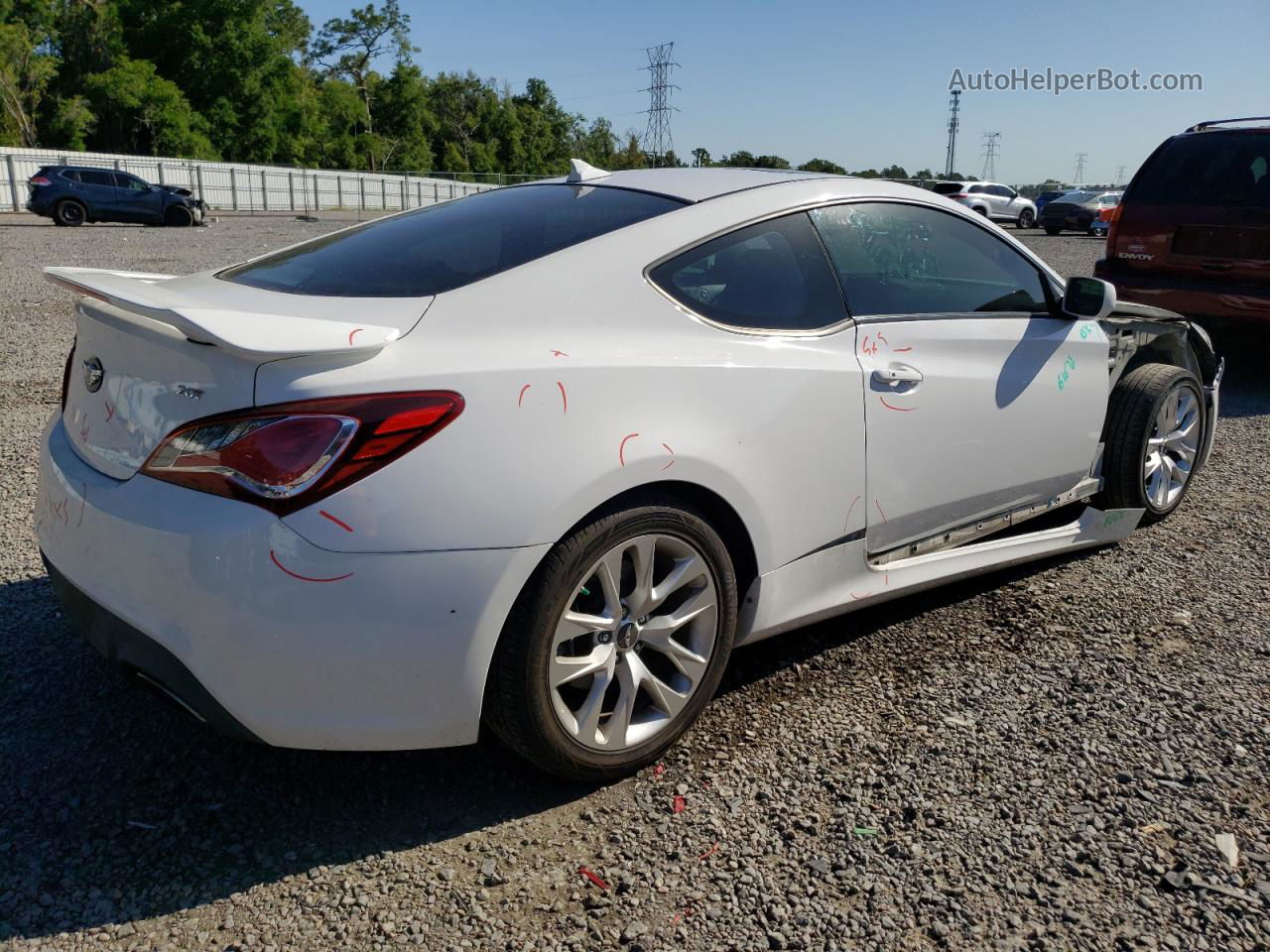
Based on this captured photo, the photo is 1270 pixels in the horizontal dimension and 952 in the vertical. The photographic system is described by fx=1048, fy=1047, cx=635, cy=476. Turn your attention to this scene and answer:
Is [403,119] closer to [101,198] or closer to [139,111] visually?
[139,111]

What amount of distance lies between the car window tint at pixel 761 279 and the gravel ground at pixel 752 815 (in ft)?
3.79

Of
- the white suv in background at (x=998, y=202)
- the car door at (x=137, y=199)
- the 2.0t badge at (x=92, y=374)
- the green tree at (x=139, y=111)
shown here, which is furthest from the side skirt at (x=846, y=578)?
the green tree at (x=139, y=111)

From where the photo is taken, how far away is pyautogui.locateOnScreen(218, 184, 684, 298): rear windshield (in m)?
2.70

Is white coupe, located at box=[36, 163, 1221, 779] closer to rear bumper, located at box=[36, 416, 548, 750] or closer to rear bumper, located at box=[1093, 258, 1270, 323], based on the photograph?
rear bumper, located at box=[36, 416, 548, 750]

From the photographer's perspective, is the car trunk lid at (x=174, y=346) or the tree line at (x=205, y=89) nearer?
the car trunk lid at (x=174, y=346)

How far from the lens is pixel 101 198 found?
26516mm

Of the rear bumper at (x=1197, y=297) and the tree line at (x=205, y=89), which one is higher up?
the tree line at (x=205, y=89)

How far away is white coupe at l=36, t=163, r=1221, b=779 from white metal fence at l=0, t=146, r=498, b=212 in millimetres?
29497

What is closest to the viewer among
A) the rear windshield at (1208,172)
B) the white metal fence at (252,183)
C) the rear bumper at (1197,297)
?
the rear bumper at (1197,297)

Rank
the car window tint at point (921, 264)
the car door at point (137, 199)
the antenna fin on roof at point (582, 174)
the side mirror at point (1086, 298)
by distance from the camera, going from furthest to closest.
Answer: the car door at point (137, 199) → the side mirror at point (1086, 298) → the antenna fin on roof at point (582, 174) → the car window tint at point (921, 264)

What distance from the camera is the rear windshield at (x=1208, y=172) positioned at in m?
7.47

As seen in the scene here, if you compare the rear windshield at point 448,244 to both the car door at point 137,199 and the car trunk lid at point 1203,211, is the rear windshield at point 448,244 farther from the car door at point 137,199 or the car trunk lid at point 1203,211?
the car door at point 137,199

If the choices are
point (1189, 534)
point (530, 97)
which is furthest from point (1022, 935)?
point (530, 97)

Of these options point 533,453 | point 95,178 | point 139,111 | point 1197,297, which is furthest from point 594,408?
point 139,111
